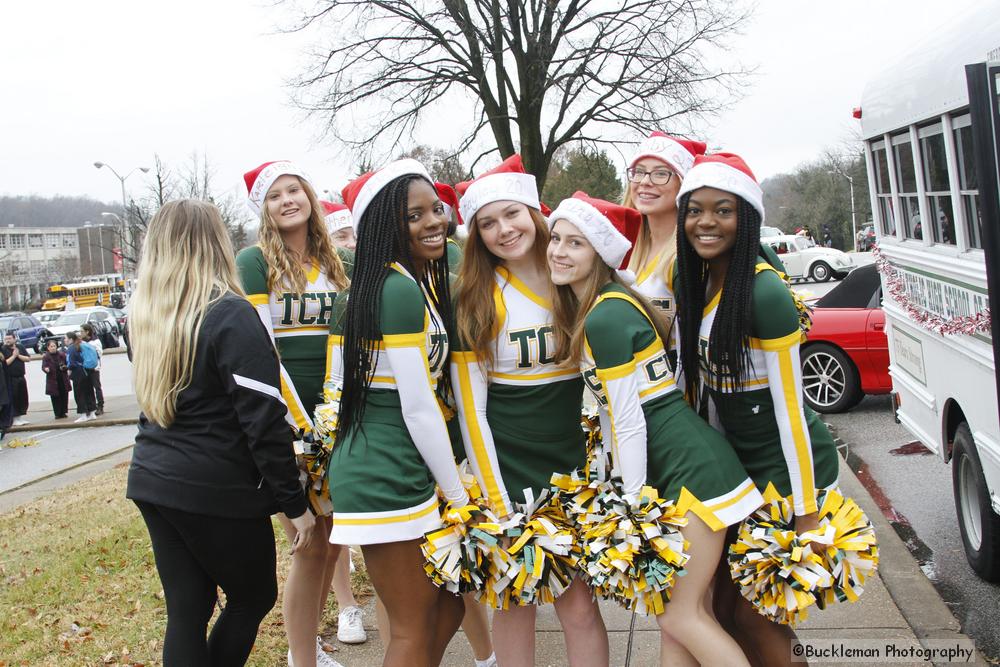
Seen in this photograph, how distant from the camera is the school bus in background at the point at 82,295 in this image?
6650 centimetres

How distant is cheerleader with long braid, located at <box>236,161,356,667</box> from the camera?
3447 millimetres

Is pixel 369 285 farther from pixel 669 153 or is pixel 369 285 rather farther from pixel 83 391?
pixel 83 391

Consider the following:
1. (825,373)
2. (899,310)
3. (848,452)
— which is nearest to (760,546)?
(899,310)

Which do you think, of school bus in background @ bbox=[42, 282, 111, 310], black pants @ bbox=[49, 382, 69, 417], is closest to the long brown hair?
black pants @ bbox=[49, 382, 69, 417]

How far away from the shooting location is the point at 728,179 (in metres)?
2.76

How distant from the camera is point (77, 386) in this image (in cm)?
1642

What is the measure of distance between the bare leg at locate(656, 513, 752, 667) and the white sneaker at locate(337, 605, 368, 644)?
1940 millimetres

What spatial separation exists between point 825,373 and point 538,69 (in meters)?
11.8

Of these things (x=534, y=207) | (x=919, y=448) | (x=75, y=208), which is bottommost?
(x=919, y=448)

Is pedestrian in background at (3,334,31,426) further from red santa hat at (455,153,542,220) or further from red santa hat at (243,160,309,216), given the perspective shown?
red santa hat at (455,153,542,220)

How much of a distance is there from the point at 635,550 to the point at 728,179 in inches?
46.9

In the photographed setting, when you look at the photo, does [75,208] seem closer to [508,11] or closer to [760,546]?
[508,11]

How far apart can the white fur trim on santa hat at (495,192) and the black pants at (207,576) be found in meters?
1.28

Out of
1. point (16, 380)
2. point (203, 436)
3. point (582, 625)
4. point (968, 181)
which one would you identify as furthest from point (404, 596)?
point (16, 380)
